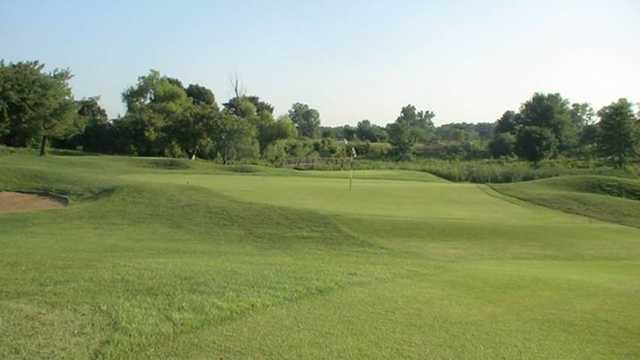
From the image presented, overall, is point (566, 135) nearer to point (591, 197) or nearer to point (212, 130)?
point (212, 130)

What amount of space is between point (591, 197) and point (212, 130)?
39.5 m

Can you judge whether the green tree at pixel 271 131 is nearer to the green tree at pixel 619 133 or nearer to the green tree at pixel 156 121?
the green tree at pixel 156 121

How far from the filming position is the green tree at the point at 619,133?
5506 cm

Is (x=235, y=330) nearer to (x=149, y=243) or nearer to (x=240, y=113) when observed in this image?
(x=149, y=243)

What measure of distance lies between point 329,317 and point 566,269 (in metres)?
6.85

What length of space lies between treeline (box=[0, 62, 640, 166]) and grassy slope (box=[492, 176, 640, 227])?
2630 cm

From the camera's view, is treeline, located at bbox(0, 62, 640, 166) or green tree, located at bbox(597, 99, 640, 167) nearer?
treeline, located at bbox(0, 62, 640, 166)

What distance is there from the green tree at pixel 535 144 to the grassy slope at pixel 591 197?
96.1ft

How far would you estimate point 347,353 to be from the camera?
6.90m

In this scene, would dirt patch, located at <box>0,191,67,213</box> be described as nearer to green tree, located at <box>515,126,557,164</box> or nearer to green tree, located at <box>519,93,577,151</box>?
green tree, located at <box>515,126,557,164</box>

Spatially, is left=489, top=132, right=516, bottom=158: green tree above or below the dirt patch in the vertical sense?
above

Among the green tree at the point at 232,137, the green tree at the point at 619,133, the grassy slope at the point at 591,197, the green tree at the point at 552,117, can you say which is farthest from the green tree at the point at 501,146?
the grassy slope at the point at 591,197

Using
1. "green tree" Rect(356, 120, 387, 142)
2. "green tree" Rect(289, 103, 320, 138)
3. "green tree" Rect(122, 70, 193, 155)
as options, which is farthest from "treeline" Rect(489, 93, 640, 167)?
"green tree" Rect(289, 103, 320, 138)

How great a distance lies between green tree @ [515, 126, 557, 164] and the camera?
6228cm
